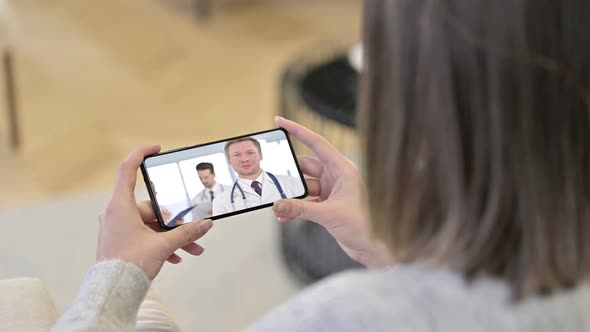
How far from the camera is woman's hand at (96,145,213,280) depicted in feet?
2.82

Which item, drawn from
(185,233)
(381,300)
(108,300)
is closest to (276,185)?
(185,233)

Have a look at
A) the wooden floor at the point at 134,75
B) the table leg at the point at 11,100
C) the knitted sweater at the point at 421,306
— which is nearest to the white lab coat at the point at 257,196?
the knitted sweater at the point at 421,306

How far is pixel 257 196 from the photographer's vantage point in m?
0.98

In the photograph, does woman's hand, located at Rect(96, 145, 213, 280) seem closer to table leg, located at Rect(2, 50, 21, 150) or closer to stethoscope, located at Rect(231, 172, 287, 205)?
stethoscope, located at Rect(231, 172, 287, 205)

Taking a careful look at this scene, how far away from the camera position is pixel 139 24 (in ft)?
9.35

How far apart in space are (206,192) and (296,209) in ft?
0.35

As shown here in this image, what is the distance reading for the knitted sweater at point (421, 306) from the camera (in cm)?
57

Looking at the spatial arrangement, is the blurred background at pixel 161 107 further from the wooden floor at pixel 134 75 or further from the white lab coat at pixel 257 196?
the white lab coat at pixel 257 196

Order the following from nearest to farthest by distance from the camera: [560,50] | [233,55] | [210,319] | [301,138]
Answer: [560,50], [301,138], [210,319], [233,55]

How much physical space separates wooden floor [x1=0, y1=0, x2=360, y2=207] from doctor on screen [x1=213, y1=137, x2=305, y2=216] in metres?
1.16

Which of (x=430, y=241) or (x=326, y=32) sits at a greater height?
(x=430, y=241)

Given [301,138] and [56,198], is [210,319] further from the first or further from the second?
[301,138]

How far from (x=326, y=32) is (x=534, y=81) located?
241 cm

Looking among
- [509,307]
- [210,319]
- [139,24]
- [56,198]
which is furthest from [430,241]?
[139,24]
